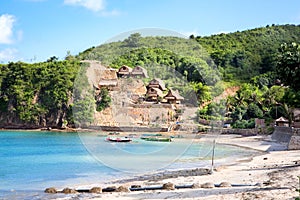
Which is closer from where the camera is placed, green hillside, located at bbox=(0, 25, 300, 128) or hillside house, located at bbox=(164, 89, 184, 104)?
hillside house, located at bbox=(164, 89, 184, 104)

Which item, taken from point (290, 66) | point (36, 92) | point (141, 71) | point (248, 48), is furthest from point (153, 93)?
point (248, 48)

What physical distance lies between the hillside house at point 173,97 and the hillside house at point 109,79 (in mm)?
2314

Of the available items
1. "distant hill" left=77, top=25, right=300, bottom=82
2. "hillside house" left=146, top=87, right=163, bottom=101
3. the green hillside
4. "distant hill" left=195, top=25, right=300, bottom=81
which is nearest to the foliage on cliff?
the green hillside

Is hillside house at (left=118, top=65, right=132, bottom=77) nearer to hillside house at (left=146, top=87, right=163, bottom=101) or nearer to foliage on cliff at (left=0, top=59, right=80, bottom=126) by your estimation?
hillside house at (left=146, top=87, right=163, bottom=101)

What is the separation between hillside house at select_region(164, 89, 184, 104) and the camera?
17.7 m

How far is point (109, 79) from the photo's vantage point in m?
21.0

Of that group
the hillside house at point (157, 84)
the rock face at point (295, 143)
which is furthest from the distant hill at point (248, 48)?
the hillside house at point (157, 84)

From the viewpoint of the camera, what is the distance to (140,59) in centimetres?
1546

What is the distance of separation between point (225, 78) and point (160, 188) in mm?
62336

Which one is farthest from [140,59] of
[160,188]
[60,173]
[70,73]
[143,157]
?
[70,73]

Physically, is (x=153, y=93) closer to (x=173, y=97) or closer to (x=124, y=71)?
(x=173, y=97)

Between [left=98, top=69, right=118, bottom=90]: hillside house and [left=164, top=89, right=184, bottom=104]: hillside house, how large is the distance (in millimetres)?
2314

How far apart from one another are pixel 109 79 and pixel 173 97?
3187 mm

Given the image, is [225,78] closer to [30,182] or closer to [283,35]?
[283,35]
